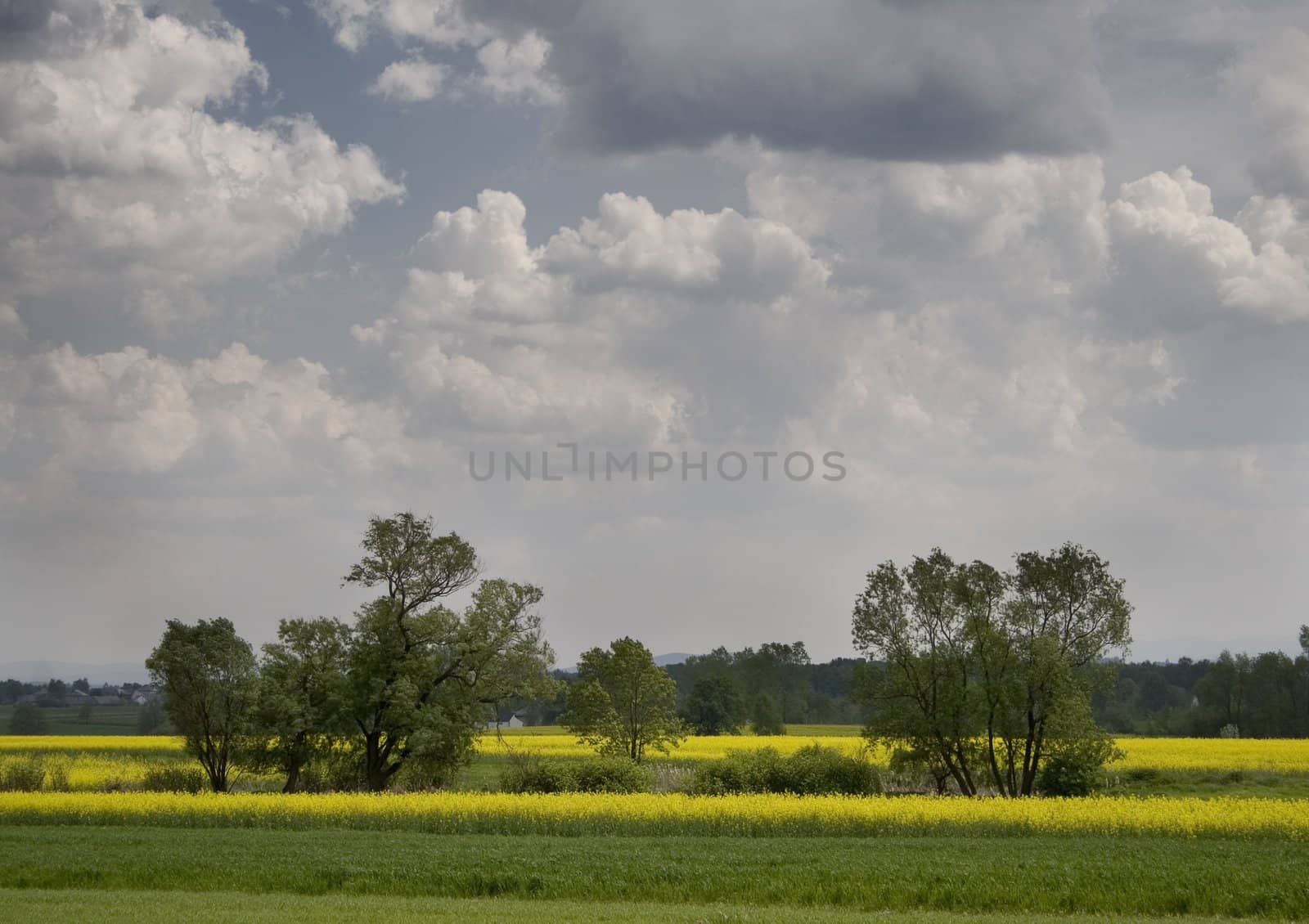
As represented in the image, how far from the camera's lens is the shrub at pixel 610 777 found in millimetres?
46594

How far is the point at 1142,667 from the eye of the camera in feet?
604

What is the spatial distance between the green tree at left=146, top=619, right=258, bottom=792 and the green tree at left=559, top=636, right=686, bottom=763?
50.1 ft

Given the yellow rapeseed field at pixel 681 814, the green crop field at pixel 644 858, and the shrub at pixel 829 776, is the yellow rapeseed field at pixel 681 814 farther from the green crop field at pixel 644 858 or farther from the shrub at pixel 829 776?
the shrub at pixel 829 776

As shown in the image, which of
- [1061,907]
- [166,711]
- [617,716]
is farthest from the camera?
[617,716]

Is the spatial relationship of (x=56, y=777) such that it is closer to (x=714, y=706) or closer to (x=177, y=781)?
(x=177, y=781)

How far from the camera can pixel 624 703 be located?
57.7m

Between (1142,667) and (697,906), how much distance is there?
17827cm

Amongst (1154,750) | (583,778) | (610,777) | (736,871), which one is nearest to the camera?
(736,871)

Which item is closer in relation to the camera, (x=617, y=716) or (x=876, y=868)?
(x=876, y=868)

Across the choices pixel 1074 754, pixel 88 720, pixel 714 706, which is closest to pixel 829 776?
pixel 1074 754

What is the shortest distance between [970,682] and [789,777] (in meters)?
9.15

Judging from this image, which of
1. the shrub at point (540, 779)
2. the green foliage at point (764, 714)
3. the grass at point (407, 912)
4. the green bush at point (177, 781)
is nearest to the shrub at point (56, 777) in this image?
the green bush at point (177, 781)

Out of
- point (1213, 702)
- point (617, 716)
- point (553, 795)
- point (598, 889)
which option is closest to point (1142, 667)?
point (1213, 702)

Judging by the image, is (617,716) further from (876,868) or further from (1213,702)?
(1213,702)
